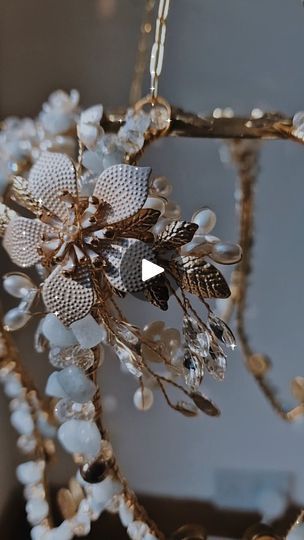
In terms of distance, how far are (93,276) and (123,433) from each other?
40 centimetres

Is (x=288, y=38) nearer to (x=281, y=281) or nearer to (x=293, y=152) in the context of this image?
(x=293, y=152)

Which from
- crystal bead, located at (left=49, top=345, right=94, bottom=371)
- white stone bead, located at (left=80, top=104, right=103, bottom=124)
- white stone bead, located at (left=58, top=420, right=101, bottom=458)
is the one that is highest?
white stone bead, located at (left=80, top=104, right=103, bottom=124)

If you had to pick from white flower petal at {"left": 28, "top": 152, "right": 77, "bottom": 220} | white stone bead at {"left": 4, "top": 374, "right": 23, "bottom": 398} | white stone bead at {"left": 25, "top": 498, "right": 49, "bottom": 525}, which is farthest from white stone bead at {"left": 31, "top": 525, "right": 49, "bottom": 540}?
white flower petal at {"left": 28, "top": 152, "right": 77, "bottom": 220}

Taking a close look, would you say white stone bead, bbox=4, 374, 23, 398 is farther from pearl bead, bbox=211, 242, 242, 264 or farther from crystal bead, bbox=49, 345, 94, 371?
pearl bead, bbox=211, 242, 242, 264

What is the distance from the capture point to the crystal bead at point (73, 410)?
49 centimetres

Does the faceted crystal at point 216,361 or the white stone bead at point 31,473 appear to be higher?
the faceted crystal at point 216,361

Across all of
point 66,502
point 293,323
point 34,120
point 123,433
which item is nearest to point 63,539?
point 66,502

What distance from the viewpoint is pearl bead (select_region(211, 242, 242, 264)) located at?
0.43 metres

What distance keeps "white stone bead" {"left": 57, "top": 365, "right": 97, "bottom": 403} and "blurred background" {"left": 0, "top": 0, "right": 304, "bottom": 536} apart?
0.20 meters

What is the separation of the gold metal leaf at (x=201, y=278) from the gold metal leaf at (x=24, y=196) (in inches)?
4.1

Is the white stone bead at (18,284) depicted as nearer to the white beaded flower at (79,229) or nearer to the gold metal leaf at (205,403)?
the white beaded flower at (79,229)

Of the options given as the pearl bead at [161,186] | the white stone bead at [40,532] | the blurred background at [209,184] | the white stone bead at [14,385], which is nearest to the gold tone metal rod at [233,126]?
the pearl bead at [161,186]

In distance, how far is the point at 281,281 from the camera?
0.69 meters

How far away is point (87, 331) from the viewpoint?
1.45 ft
